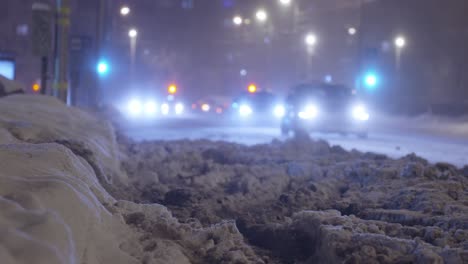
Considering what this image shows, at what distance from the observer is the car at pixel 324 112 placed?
24984 mm

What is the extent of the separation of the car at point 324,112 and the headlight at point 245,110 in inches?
695

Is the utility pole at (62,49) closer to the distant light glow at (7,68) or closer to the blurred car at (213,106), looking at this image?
the distant light glow at (7,68)

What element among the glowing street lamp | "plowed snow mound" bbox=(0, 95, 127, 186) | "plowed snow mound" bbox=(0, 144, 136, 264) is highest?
the glowing street lamp

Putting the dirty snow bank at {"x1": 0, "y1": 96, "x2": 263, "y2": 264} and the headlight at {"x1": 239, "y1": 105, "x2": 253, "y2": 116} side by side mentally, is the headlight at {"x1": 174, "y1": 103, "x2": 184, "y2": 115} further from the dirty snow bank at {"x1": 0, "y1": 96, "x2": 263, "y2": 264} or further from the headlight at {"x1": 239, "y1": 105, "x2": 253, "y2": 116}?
the dirty snow bank at {"x1": 0, "y1": 96, "x2": 263, "y2": 264}

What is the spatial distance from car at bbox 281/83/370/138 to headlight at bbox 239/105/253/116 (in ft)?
57.9

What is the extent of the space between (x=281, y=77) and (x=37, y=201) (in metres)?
68.0

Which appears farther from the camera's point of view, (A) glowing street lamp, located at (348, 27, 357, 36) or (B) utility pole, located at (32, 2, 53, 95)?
(A) glowing street lamp, located at (348, 27, 357, 36)

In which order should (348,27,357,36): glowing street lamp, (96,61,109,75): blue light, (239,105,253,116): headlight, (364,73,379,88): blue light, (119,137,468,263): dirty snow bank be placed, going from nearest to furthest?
(119,137,468,263): dirty snow bank → (96,61,109,75): blue light → (364,73,379,88): blue light → (239,105,253,116): headlight → (348,27,357,36): glowing street lamp

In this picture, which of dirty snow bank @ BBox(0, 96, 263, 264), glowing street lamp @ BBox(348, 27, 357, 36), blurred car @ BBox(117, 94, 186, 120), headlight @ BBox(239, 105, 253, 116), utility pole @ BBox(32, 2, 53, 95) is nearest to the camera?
dirty snow bank @ BBox(0, 96, 263, 264)

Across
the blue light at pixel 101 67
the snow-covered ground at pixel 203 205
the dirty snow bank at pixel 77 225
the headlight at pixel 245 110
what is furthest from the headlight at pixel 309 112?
the headlight at pixel 245 110

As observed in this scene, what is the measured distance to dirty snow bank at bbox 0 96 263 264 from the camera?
187 inches

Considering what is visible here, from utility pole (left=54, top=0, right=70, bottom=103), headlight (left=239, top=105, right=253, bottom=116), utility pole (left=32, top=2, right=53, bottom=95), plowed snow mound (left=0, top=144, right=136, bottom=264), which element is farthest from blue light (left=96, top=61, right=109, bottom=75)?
plowed snow mound (left=0, top=144, right=136, bottom=264)

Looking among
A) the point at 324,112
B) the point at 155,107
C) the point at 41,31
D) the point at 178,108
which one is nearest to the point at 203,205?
the point at 41,31

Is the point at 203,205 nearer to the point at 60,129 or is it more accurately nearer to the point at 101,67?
the point at 60,129
